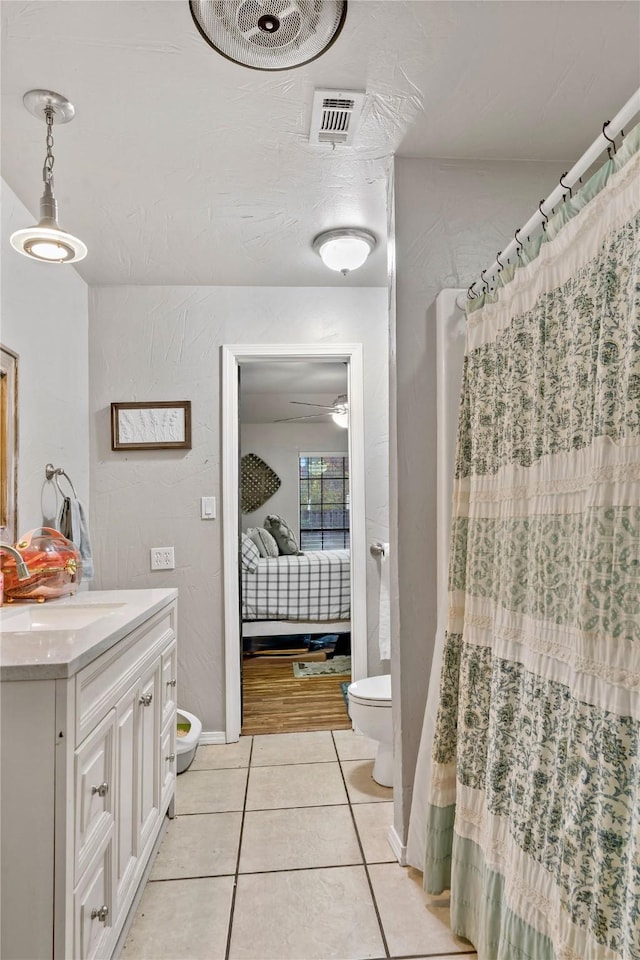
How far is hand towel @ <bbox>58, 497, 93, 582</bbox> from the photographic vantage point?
101 inches

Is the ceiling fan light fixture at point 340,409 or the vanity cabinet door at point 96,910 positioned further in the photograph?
the ceiling fan light fixture at point 340,409

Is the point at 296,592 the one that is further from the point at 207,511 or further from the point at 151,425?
the point at 151,425

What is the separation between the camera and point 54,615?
1947mm

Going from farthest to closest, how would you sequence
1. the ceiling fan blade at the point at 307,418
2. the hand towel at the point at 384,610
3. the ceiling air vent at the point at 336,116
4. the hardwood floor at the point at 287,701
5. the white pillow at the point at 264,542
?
the ceiling fan blade at the point at 307,418, the white pillow at the point at 264,542, the hardwood floor at the point at 287,701, the hand towel at the point at 384,610, the ceiling air vent at the point at 336,116

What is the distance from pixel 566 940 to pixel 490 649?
0.61m

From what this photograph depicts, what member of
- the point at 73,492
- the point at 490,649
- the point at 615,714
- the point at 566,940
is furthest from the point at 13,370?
the point at 566,940

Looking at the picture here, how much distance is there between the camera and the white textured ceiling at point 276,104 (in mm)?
1466

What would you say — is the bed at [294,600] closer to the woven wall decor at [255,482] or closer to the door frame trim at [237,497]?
the door frame trim at [237,497]

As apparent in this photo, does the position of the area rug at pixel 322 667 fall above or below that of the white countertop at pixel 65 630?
below


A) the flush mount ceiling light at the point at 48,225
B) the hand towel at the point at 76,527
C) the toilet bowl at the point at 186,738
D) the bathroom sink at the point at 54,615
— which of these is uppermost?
the flush mount ceiling light at the point at 48,225

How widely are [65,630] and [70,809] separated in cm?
44

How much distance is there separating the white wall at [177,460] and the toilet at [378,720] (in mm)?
629

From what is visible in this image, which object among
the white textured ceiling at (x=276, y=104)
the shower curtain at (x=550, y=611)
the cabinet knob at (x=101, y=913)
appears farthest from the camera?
A: the white textured ceiling at (x=276, y=104)

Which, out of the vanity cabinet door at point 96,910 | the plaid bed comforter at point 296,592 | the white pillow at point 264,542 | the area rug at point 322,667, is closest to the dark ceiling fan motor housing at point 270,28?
the vanity cabinet door at point 96,910
